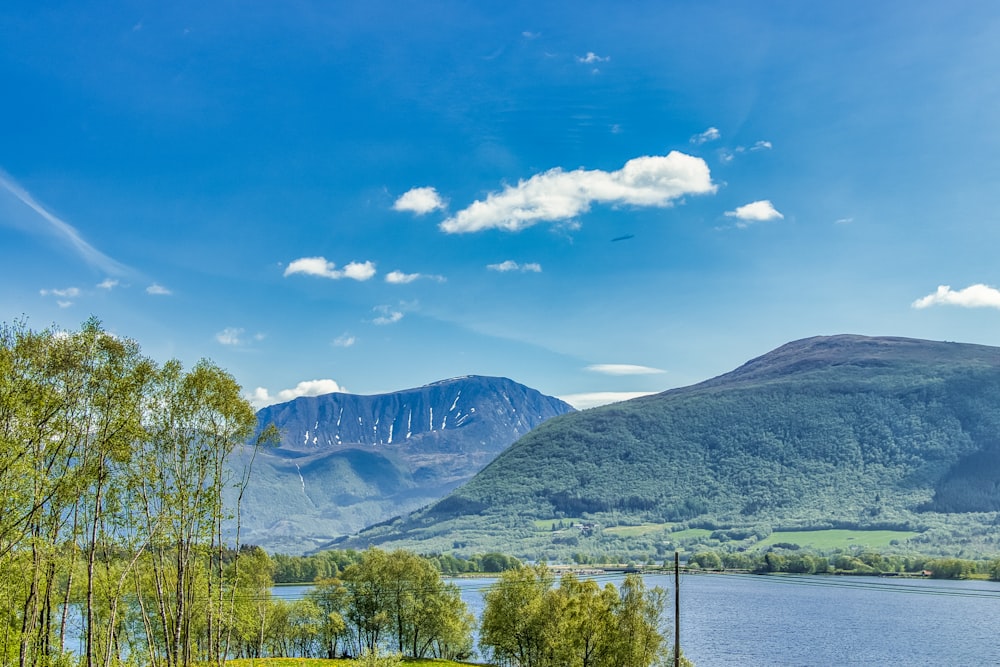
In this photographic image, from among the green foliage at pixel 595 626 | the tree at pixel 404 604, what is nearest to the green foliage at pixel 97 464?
the green foliage at pixel 595 626

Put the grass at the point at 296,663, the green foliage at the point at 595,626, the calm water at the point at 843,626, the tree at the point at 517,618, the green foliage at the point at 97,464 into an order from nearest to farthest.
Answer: the green foliage at the point at 97,464 → the grass at the point at 296,663 → the green foliage at the point at 595,626 → the tree at the point at 517,618 → the calm water at the point at 843,626

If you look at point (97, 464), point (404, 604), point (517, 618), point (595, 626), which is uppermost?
point (97, 464)

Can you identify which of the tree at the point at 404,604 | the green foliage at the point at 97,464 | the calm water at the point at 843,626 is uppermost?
the green foliage at the point at 97,464

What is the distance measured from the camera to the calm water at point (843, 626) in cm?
10481

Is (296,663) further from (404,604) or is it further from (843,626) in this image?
(843,626)

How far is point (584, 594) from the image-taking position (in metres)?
67.1

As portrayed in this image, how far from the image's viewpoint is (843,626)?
134625 millimetres

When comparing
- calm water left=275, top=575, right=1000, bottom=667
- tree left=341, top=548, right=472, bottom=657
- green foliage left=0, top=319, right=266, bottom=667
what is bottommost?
calm water left=275, top=575, right=1000, bottom=667

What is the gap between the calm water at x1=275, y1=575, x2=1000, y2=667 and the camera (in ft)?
344

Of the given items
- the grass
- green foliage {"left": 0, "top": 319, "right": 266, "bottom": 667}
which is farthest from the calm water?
green foliage {"left": 0, "top": 319, "right": 266, "bottom": 667}

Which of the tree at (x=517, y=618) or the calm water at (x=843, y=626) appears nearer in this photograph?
the tree at (x=517, y=618)

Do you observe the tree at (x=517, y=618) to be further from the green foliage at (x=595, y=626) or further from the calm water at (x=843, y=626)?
the calm water at (x=843, y=626)

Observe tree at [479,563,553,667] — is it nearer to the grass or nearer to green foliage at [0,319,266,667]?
the grass

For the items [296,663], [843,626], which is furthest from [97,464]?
[843,626]
